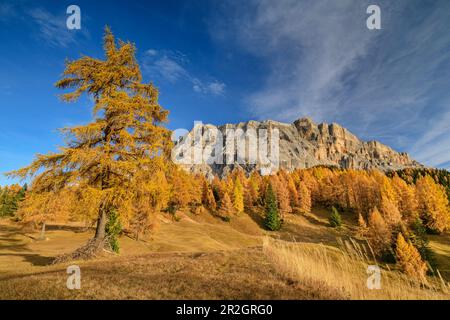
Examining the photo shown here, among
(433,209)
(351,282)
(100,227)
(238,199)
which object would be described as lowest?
(351,282)

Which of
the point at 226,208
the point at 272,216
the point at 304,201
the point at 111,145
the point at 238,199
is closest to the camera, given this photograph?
the point at 111,145

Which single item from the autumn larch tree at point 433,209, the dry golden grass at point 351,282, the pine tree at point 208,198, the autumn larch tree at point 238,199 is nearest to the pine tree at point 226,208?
the autumn larch tree at point 238,199

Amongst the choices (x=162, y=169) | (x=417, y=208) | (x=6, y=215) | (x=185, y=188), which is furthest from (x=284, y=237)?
(x=6, y=215)

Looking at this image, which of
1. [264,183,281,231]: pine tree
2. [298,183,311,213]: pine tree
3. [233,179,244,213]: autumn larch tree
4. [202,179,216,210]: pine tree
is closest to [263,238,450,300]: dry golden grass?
[264,183,281,231]: pine tree

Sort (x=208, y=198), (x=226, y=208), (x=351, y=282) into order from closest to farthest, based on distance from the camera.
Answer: (x=351, y=282), (x=226, y=208), (x=208, y=198)

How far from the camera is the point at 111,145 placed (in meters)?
14.2

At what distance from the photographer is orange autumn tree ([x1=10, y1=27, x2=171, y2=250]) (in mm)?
13414

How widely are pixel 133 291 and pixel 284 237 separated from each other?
5941 cm

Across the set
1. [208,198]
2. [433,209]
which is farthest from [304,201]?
[433,209]

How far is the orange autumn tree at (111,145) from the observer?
13.4m

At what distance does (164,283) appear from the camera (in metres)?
6.14

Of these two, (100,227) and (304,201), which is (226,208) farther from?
(100,227)

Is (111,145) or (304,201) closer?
(111,145)

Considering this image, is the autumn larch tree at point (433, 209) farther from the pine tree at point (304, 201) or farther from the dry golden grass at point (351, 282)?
the dry golden grass at point (351, 282)
